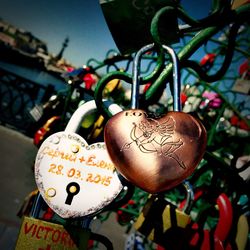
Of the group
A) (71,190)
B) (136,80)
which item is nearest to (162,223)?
(71,190)

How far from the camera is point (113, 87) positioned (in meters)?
1.42

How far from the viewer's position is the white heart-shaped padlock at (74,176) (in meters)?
0.46

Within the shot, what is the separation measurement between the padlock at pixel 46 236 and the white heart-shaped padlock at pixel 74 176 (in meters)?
0.04

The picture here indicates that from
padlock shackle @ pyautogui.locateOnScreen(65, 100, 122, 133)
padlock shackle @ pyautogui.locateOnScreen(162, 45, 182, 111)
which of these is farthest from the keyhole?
padlock shackle @ pyautogui.locateOnScreen(162, 45, 182, 111)

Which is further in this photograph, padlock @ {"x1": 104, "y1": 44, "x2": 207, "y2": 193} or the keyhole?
the keyhole

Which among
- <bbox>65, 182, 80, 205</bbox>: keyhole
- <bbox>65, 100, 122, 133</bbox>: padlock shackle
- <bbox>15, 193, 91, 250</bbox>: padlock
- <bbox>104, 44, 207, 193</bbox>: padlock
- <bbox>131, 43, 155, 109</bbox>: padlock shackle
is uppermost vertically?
<bbox>131, 43, 155, 109</bbox>: padlock shackle

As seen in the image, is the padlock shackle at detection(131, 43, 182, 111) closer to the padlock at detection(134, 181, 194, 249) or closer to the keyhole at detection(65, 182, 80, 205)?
the keyhole at detection(65, 182, 80, 205)

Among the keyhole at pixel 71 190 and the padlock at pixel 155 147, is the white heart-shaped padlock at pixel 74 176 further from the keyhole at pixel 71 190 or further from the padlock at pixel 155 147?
the padlock at pixel 155 147

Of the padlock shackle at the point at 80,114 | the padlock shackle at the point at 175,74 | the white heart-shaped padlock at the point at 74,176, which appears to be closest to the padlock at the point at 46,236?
the white heart-shaped padlock at the point at 74,176

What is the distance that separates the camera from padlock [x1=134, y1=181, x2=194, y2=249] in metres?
0.59

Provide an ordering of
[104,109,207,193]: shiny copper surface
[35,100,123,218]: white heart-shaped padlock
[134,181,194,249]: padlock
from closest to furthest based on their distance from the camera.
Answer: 1. [104,109,207,193]: shiny copper surface
2. [35,100,123,218]: white heart-shaped padlock
3. [134,181,194,249]: padlock

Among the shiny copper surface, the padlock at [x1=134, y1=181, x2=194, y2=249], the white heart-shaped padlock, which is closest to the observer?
the shiny copper surface

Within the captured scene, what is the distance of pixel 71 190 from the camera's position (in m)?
0.47

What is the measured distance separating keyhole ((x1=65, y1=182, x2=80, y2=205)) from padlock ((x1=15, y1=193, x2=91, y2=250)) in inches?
2.3
